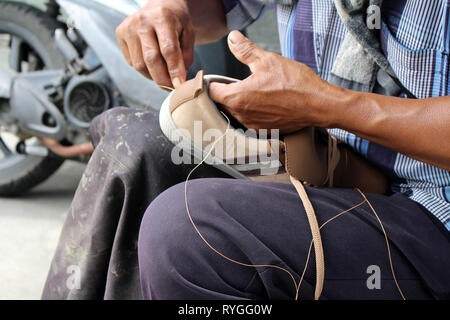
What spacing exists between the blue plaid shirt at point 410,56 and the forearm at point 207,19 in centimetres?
23

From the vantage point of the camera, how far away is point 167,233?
0.57 meters

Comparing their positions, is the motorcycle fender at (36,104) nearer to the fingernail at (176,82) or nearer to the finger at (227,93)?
the fingernail at (176,82)

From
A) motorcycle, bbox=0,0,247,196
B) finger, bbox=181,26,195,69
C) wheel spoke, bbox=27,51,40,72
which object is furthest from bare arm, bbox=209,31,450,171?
wheel spoke, bbox=27,51,40,72

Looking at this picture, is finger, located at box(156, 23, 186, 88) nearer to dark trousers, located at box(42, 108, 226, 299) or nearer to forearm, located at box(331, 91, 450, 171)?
dark trousers, located at box(42, 108, 226, 299)

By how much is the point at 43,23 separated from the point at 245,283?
4.59 feet

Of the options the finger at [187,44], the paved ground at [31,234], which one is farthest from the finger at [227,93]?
the paved ground at [31,234]

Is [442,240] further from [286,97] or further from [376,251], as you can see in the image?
[286,97]

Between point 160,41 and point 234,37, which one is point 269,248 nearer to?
point 234,37

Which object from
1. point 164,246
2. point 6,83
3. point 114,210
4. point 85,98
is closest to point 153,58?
point 114,210

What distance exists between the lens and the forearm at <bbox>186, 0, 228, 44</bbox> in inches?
37.8

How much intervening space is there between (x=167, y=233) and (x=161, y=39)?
0.38 m

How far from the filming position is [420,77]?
26.5 inches

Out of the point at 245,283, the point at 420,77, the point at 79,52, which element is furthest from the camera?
the point at 79,52
